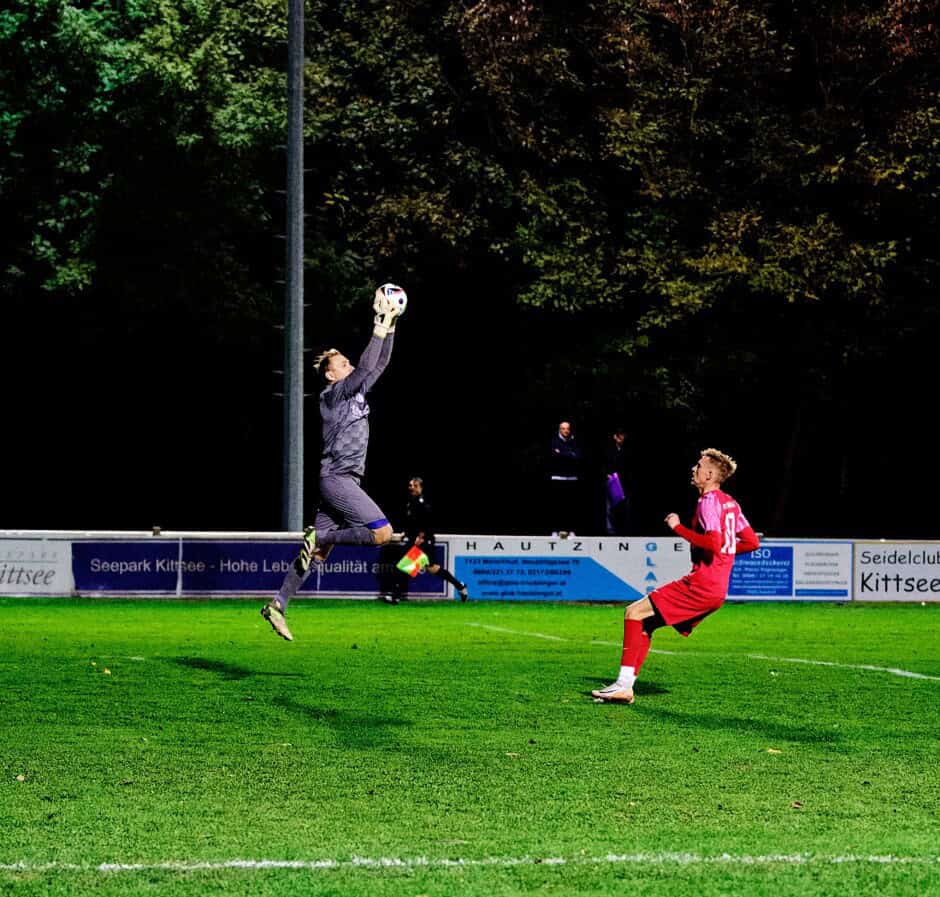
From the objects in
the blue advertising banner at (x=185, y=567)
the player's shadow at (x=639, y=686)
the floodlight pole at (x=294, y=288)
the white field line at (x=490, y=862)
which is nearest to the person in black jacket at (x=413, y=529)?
the blue advertising banner at (x=185, y=567)

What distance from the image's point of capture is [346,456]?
1198 centimetres

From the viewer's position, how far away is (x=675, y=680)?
13594 millimetres

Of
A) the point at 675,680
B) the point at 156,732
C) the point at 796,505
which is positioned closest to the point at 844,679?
the point at 675,680

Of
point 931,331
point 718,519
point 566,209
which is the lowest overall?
point 718,519

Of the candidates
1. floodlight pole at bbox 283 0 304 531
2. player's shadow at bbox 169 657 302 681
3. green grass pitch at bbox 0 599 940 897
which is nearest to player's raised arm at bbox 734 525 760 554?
green grass pitch at bbox 0 599 940 897

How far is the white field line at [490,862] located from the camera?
6.46 metres

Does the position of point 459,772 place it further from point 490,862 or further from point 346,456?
point 346,456

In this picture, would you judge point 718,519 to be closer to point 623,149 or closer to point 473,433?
point 623,149

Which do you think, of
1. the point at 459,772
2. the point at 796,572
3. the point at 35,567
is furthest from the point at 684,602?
the point at 796,572

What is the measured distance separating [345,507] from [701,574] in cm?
248

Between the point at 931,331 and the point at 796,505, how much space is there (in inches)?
348

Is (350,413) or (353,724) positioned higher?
(350,413)

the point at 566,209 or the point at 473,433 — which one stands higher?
the point at 566,209

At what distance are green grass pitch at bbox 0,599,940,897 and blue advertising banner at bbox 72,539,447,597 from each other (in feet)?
22.8
